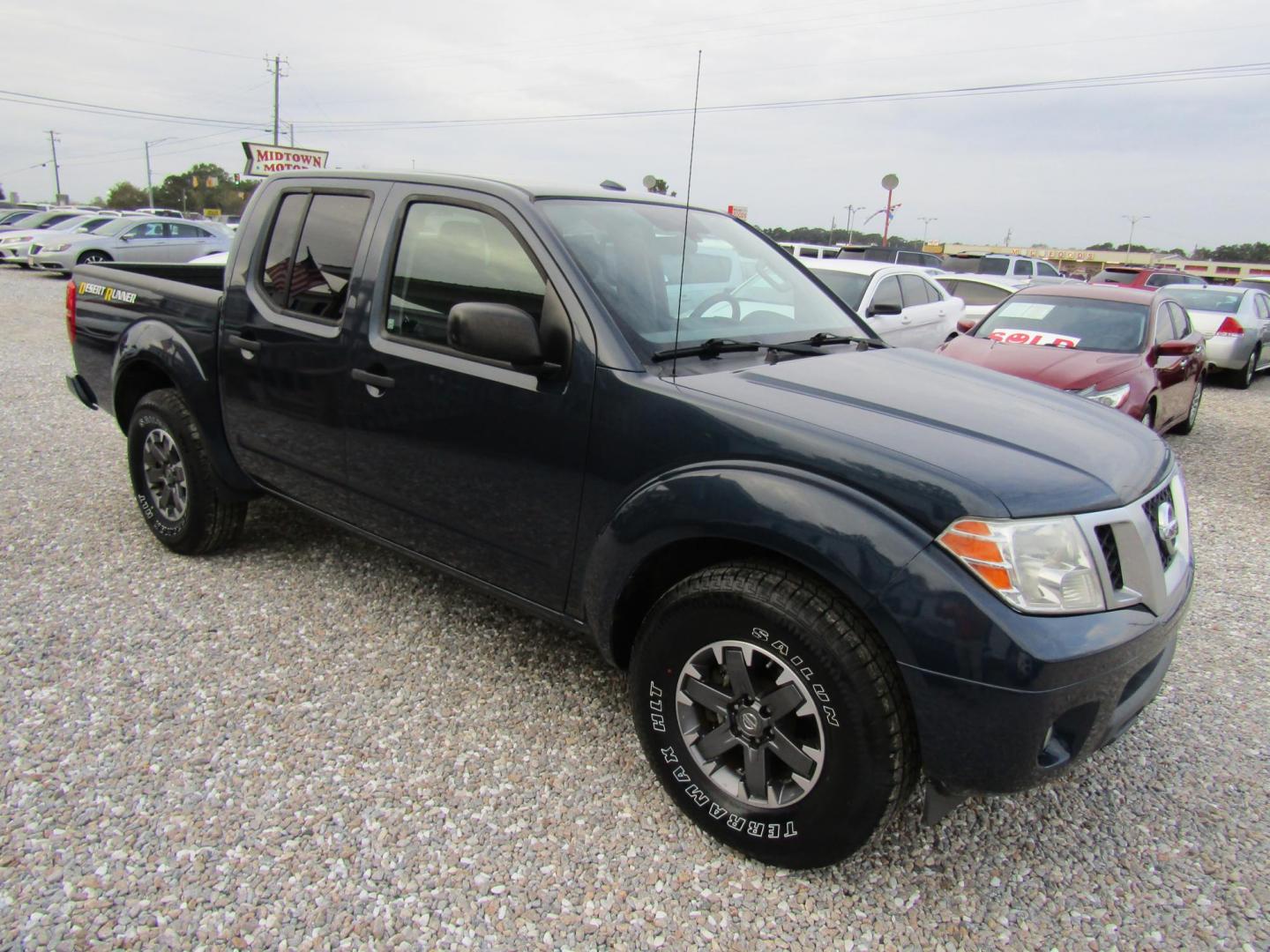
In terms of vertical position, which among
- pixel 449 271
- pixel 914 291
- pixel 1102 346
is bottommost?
pixel 1102 346

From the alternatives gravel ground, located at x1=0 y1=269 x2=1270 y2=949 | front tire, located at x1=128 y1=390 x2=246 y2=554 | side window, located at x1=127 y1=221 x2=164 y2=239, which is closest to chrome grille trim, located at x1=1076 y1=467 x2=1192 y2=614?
gravel ground, located at x1=0 y1=269 x2=1270 y2=949

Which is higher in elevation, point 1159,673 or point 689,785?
point 1159,673

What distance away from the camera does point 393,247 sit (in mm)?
3068

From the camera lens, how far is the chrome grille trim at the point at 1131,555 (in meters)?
2.00

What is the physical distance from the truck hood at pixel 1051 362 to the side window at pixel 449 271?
14.5 ft

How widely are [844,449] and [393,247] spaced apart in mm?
1906

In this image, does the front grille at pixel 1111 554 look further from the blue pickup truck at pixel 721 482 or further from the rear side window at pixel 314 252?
the rear side window at pixel 314 252

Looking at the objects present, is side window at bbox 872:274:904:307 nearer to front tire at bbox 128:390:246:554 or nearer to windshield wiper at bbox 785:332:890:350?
windshield wiper at bbox 785:332:890:350

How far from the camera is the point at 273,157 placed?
83.0 ft

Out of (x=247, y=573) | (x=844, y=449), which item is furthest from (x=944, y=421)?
(x=247, y=573)

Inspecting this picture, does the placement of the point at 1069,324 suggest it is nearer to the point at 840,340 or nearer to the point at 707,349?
the point at 840,340

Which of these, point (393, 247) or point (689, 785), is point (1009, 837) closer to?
point (689, 785)

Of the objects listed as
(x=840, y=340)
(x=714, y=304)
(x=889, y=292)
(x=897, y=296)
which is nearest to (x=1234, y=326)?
(x=897, y=296)

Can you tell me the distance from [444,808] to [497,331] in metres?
1.45
